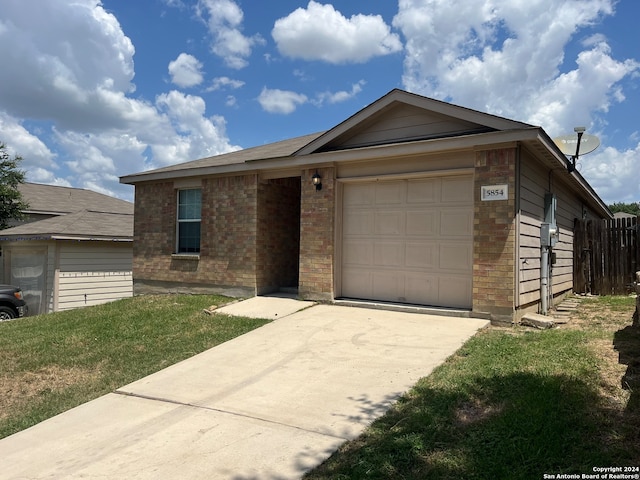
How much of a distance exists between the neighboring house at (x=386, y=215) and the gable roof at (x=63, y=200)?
36.2ft

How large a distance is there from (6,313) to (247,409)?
11.7m

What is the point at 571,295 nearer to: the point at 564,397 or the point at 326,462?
the point at 564,397

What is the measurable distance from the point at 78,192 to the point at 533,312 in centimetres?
2359

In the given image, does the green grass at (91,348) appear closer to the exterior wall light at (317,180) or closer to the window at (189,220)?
the window at (189,220)

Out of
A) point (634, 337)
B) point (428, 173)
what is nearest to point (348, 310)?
point (428, 173)

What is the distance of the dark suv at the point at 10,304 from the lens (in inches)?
499

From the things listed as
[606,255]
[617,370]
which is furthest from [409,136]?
[606,255]

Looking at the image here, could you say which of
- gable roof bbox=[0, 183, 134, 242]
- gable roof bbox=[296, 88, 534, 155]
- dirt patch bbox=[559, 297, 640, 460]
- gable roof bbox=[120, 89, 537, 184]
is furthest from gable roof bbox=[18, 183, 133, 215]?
dirt patch bbox=[559, 297, 640, 460]

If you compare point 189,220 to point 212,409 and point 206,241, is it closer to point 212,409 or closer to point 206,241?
point 206,241

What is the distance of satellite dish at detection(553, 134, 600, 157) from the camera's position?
10.1 metres

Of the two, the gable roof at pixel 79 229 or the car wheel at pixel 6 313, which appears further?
the gable roof at pixel 79 229

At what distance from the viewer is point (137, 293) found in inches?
474

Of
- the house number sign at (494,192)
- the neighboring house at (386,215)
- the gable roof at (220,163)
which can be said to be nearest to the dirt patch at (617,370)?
the neighboring house at (386,215)

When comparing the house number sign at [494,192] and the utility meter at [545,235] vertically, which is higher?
the house number sign at [494,192]
